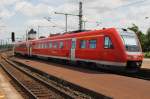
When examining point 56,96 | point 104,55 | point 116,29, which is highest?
point 116,29

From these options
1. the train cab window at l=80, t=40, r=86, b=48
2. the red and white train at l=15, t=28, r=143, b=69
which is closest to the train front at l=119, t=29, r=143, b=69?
the red and white train at l=15, t=28, r=143, b=69

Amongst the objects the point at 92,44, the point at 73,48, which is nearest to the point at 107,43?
the point at 92,44

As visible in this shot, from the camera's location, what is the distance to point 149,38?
101 meters

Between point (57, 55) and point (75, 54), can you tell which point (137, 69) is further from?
point (57, 55)

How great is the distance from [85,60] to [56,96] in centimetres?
1124

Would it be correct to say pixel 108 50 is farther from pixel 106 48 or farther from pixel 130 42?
pixel 130 42

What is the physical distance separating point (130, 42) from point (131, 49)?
600mm

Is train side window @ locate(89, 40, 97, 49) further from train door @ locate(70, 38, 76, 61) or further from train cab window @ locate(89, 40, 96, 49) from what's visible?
train door @ locate(70, 38, 76, 61)

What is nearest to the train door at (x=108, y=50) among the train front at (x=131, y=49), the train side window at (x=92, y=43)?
the train front at (x=131, y=49)

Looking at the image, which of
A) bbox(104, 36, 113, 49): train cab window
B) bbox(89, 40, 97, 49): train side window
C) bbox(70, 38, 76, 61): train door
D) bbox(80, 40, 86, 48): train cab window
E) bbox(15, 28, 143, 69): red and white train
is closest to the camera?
bbox(15, 28, 143, 69): red and white train

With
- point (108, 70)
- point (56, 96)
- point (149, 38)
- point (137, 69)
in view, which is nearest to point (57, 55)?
point (108, 70)

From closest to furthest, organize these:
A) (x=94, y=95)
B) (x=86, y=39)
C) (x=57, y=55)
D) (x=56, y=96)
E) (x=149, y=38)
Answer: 1. (x=94, y=95)
2. (x=56, y=96)
3. (x=86, y=39)
4. (x=57, y=55)
5. (x=149, y=38)

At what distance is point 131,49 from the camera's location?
2216 centimetres

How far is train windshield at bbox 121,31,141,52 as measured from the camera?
22109mm
